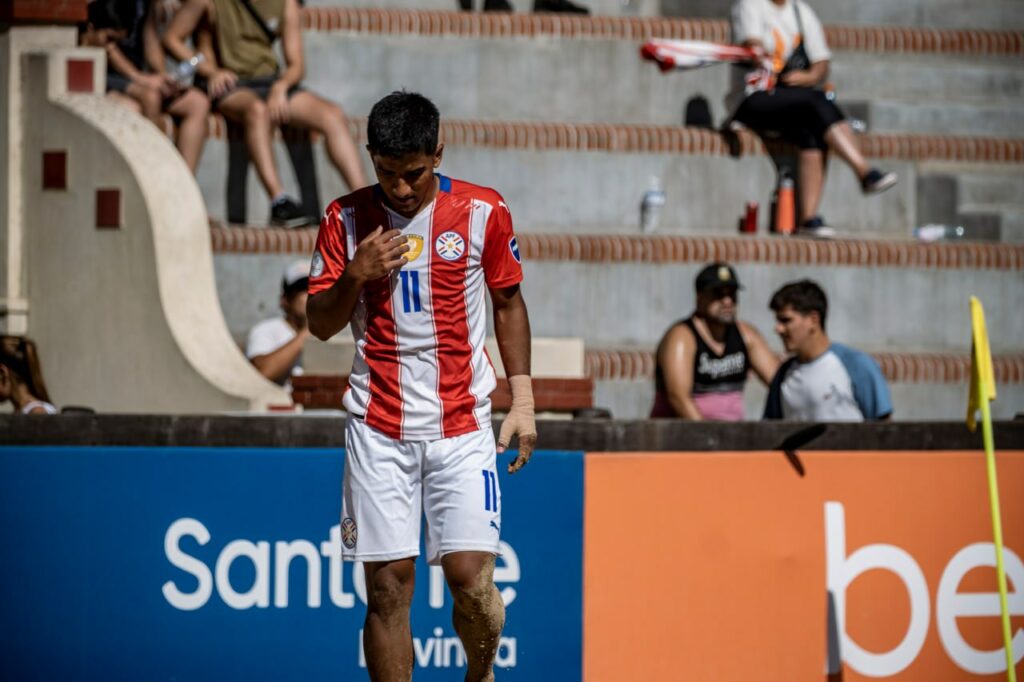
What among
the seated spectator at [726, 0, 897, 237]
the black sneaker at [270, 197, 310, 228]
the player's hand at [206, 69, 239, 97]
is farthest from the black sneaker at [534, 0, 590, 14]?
the black sneaker at [270, 197, 310, 228]

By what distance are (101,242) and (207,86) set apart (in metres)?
2.14

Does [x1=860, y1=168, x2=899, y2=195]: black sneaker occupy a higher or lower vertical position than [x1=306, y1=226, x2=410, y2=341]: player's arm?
higher

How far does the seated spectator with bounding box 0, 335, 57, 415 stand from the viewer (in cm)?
863

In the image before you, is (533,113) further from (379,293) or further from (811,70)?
(379,293)

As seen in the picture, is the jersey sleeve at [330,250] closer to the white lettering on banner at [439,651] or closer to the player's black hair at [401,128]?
the player's black hair at [401,128]

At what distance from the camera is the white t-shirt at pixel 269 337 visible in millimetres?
10295

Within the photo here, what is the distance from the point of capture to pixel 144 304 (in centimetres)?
970

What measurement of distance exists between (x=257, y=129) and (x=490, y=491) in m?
5.98

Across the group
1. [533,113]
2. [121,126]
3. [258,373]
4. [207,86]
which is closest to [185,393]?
[258,373]

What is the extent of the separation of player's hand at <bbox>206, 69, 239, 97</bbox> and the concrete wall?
4.53 feet

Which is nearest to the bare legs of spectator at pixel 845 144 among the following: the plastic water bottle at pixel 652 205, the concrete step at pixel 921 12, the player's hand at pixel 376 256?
the plastic water bottle at pixel 652 205

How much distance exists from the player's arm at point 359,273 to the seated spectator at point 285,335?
3.96 meters

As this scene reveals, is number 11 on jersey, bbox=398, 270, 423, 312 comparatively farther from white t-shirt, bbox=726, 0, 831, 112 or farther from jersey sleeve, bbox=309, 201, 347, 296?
white t-shirt, bbox=726, 0, 831, 112

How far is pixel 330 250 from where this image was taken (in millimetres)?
5938
